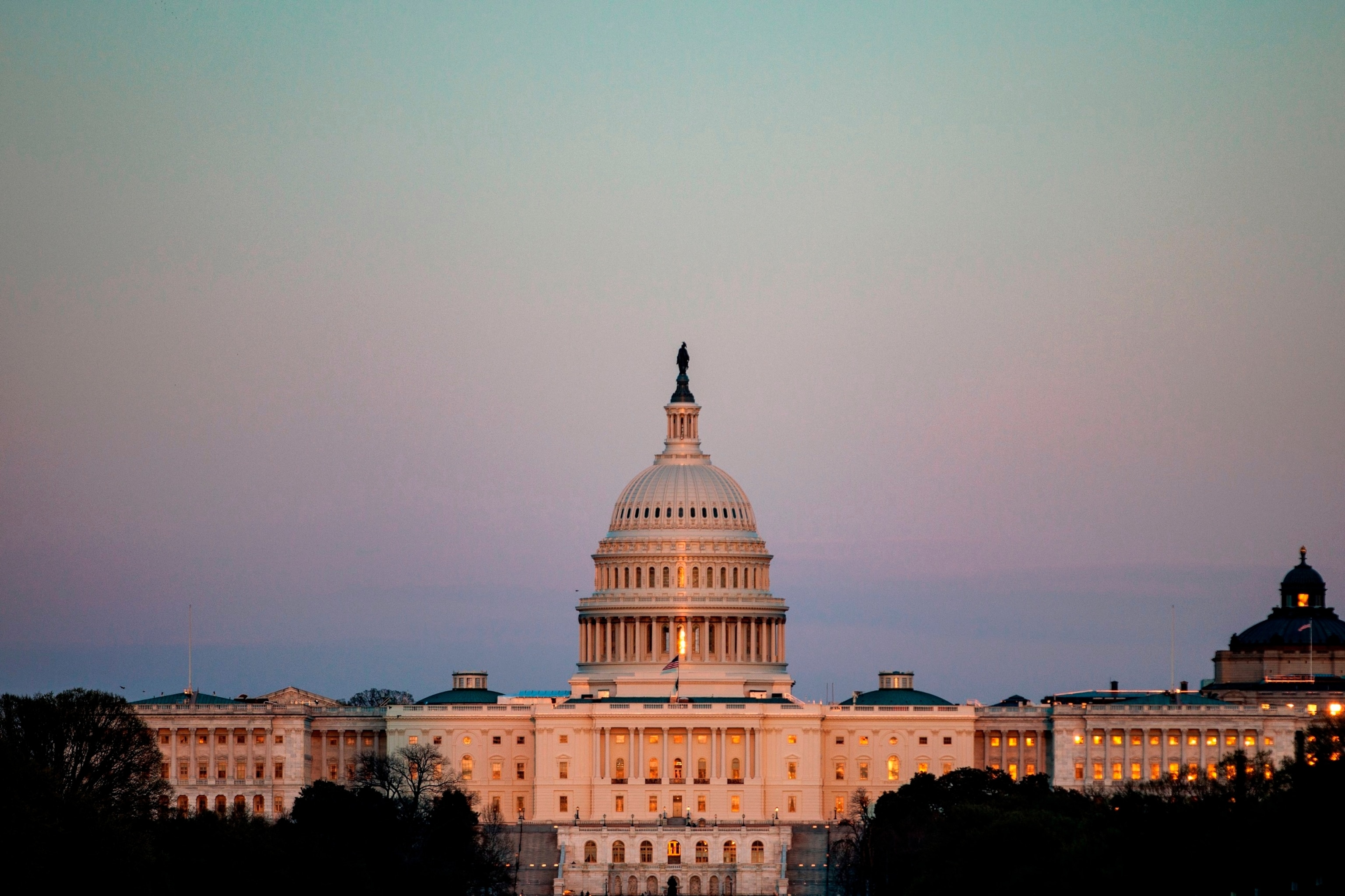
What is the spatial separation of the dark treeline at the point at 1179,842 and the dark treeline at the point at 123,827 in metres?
31.6

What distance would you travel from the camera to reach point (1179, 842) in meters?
161

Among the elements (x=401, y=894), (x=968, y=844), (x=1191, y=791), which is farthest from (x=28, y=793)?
(x=1191, y=791)

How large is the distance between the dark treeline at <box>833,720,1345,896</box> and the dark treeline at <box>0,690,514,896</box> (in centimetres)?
3160

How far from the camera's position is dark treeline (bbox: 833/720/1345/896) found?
14875 centimetres

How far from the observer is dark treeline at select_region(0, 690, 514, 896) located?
153 meters

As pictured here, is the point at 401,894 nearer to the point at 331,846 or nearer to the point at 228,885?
the point at 331,846

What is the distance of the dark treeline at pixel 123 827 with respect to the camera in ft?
502

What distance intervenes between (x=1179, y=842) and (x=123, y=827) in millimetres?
50332

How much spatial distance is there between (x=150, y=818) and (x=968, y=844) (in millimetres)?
43406

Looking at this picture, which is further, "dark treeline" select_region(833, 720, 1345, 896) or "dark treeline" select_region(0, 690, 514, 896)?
"dark treeline" select_region(0, 690, 514, 896)

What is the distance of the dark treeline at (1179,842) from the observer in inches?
5856

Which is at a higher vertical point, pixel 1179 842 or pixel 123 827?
pixel 123 827

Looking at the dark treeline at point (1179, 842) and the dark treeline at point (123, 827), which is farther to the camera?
the dark treeline at point (123, 827)

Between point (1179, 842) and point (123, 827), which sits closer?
point (123, 827)
